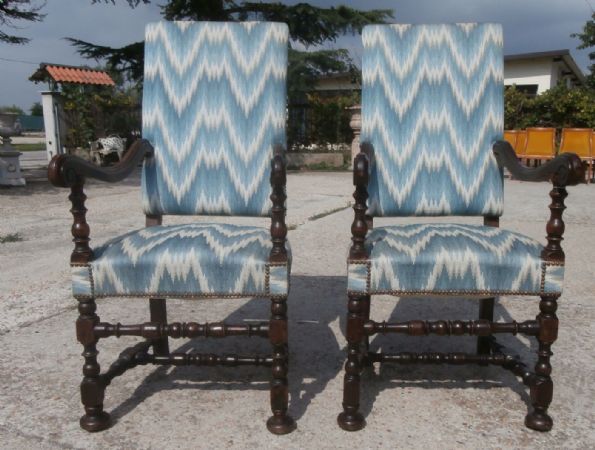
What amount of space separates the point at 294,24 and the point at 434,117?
469 inches

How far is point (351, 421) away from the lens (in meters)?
1.69

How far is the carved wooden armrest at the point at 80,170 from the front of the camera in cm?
156

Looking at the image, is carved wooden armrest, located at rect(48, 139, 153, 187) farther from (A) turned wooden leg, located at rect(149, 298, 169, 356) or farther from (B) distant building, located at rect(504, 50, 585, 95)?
(B) distant building, located at rect(504, 50, 585, 95)

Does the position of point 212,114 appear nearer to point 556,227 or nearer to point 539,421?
point 556,227

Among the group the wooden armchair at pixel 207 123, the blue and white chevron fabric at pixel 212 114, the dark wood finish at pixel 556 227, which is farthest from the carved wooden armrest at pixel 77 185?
the dark wood finish at pixel 556 227

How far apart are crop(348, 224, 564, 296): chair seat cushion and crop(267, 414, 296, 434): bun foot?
485 mm

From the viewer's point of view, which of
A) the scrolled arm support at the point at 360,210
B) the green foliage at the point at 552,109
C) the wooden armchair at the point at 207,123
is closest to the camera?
the scrolled arm support at the point at 360,210

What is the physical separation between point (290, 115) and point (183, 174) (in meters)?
12.5

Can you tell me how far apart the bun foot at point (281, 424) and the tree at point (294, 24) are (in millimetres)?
12104

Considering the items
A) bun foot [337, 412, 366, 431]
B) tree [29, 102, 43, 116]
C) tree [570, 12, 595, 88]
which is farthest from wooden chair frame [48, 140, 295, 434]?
tree [29, 102, 43, 116]

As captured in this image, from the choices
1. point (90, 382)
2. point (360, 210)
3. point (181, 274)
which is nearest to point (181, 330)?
point (181, 274)

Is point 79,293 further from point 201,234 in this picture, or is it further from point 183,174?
point 183,174

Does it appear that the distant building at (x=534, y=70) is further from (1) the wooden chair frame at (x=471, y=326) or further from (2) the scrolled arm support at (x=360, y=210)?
(2) the scrolled arm support at (x=360, y=210)

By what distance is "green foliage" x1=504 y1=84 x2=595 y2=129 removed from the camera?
11.7 m
